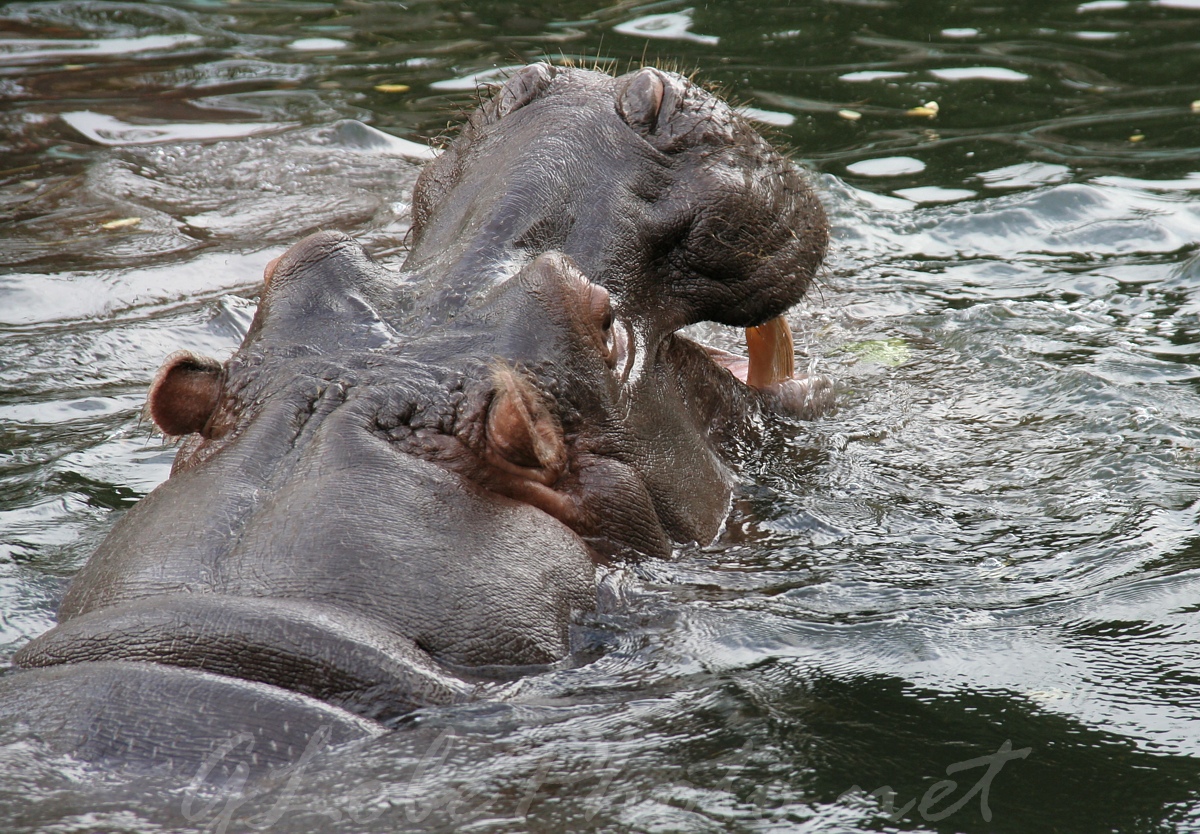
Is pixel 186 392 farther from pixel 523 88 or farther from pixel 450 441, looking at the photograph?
pixel 523 88

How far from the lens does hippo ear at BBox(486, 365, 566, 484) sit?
3.38m

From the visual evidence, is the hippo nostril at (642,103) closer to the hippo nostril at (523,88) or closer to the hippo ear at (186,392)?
the hippo nostril at (523,88)

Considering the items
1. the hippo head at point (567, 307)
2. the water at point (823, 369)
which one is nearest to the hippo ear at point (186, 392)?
the hippo head at point (567, 307)

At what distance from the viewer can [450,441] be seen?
11.3 feet


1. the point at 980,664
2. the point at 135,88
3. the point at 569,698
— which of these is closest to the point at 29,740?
the point at 569,698

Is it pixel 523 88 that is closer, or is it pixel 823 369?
pixel 523 88

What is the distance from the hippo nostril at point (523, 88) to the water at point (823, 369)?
50.1 inches

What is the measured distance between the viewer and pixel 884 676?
364cm

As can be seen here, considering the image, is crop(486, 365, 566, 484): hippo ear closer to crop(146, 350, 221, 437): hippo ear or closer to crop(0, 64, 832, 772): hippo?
crop(0, 64, 832, 772): hippo

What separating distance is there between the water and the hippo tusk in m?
0.22

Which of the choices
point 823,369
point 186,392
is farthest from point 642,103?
point 823,369

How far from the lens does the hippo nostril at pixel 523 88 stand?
4.35 meters

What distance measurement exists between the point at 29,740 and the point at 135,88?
9.20 meters

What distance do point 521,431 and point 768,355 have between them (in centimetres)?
172
